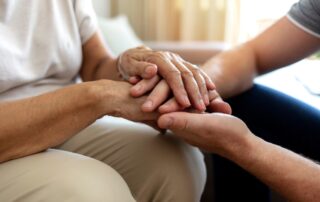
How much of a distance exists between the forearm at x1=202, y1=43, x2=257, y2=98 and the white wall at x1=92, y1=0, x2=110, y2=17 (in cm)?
163

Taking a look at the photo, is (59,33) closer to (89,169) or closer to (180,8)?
(89,169)

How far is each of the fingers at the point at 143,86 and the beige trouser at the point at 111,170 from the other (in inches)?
6.2

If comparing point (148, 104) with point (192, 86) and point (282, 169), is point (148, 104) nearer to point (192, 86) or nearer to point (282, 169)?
point (192, 86)

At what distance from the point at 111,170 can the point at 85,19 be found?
0.53 metres

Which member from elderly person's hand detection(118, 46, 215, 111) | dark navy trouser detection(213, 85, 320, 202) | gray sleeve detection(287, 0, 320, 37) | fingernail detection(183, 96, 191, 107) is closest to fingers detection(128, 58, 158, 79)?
elderly person's hand detection(118, 46, 215, 111)

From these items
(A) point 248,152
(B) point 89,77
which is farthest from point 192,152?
(B) point 89,77

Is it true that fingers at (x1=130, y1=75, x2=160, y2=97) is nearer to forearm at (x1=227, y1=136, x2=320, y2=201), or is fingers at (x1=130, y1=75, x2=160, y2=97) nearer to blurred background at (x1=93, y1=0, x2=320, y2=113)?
forearm at (x1=227, y1=136, x2=320, y2=201)

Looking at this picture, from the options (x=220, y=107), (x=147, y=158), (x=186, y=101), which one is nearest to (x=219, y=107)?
(x=220, y=107)

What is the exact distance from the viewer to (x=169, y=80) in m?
0.95

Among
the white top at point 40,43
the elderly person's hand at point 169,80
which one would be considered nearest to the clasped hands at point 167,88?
the elderly person's hand at point 169,80

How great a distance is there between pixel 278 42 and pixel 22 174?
32.4 inches

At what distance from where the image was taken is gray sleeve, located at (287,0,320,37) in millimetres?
1171

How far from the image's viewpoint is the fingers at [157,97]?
2.94 ft

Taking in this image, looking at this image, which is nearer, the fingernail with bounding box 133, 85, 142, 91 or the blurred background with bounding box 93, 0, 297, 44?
the fingernail with bounding box 133, 85, 142, 91
